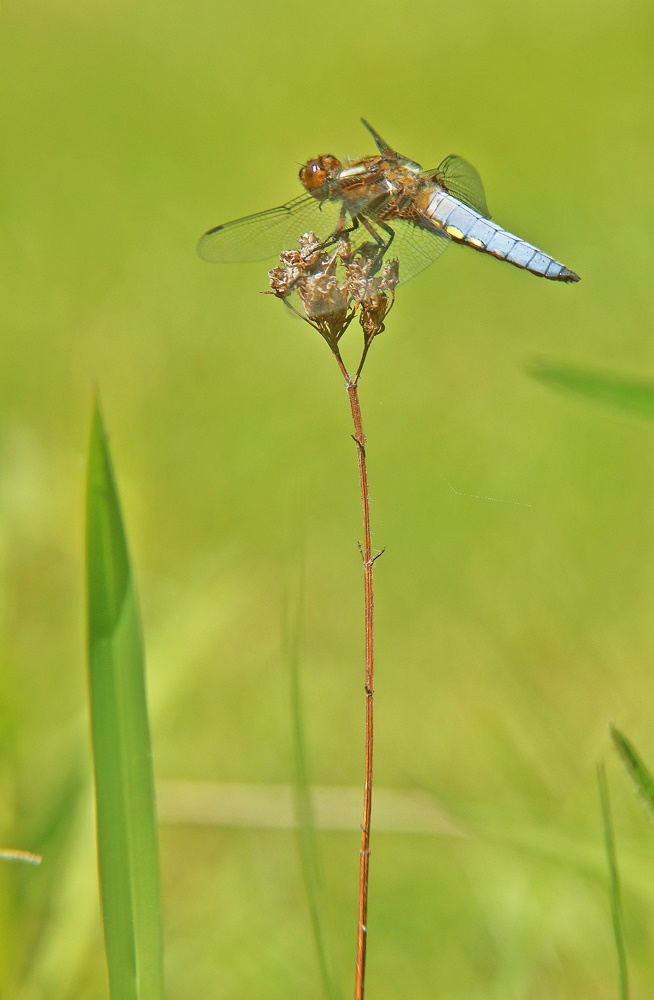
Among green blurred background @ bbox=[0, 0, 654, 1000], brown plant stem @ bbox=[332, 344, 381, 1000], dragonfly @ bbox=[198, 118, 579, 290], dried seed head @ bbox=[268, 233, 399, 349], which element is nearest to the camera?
brown plant stem @ bbox=[332, 344, 381, 1000]

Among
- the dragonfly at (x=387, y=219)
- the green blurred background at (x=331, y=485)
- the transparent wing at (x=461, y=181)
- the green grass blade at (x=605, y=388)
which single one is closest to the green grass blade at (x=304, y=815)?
the green blurred background at (x=331, y=485)

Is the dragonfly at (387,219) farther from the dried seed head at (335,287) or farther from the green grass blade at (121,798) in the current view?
the green grass blade at (121,798)

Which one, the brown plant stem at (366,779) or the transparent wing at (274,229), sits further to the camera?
the transparent wing at (274,229)

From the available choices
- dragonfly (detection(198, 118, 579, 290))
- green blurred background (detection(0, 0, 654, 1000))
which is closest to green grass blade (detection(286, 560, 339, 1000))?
green blurred background (detection(0, 0, 654, 1000))

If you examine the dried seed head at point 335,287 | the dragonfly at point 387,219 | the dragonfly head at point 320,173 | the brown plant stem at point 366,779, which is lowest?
the brown plant stem at point 366,779

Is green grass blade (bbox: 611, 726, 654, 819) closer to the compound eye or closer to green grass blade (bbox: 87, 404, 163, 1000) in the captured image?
green grass blade (bbox: 87, 404, 163, 1000)

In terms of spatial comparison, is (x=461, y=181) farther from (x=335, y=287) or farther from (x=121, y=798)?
(x=121, y=798)

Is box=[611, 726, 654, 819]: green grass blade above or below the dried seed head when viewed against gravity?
below
